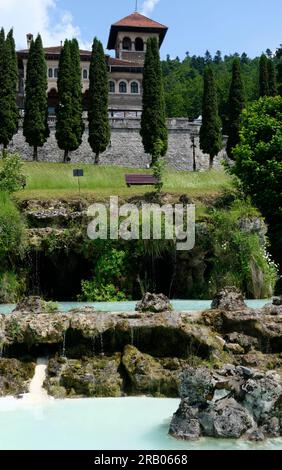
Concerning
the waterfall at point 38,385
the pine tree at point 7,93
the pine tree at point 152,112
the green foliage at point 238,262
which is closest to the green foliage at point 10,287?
the green foliage at point 238,262

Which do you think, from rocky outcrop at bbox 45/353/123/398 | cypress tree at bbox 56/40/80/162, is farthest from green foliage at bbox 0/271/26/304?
cypress tree at bbox 56/40/80/162

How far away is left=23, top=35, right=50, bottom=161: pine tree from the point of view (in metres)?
43.0

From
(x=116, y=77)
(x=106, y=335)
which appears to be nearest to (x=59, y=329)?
(x=106, y=335)

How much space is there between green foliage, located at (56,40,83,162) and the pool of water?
1306 inches

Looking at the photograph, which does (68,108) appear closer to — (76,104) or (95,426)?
(76,104)

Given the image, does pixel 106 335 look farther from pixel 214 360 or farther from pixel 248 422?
pixel 248 422

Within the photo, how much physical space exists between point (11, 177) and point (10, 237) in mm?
5164

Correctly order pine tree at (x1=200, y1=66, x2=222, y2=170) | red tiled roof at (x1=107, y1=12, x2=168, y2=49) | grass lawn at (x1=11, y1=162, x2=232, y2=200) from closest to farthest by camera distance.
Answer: grass lawn at (x1=11, y1=162, x2=232, y2=200) < pine tree at (x1=200, y1=66, x2=222, y2=170) < red tiled roof at (x1=107, y1=12, x2=168, y2=49)

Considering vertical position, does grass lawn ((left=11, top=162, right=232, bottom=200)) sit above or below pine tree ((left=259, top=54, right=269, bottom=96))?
below

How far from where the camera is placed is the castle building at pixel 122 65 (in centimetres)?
6475

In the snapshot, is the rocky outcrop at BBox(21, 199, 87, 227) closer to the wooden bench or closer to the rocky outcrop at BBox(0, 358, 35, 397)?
the wooden bench

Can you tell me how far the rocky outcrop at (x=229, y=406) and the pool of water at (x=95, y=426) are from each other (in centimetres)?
22

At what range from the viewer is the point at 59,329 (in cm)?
1305
